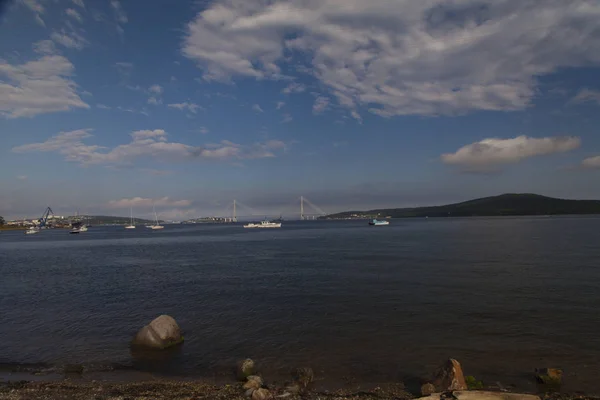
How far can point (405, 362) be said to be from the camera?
48.5 feet

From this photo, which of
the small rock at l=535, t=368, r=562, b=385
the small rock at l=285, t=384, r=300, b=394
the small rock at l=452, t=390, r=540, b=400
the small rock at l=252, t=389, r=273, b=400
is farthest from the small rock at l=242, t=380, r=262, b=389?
the small rock at l=535, t=368, r=562, b=385

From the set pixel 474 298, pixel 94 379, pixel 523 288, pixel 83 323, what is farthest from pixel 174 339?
pixel 523 288

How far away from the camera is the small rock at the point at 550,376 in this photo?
12.5 metres

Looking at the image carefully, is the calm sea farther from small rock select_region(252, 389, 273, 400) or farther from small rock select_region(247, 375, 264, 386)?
small rock select_region(252, 389, 273, 400)

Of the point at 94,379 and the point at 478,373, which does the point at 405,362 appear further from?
the point at 94,379

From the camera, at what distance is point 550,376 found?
12531 millimetres

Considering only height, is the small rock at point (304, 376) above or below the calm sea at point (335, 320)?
above

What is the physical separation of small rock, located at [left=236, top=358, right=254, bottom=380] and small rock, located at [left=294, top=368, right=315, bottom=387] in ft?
5.39

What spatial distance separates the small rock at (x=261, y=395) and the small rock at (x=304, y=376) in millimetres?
1778

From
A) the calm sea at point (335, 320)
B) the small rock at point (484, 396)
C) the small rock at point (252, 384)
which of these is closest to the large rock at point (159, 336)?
the calm sea at point (335, 320)

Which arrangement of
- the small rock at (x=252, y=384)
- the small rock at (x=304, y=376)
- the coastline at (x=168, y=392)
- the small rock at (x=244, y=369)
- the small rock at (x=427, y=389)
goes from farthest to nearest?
the small rock at (x=244, y=369) < the small rock at (x=304, y=376) < the small rock at (x=252, y=384) < the small rock at (x=427, y=389) < the coastline at (x=168, y=392)

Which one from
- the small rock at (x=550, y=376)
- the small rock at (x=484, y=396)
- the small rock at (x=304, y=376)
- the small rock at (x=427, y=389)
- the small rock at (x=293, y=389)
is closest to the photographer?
the small rock at (x=484, y=396)

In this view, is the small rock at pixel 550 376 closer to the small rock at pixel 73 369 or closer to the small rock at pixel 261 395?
the small rock at pixel 261 395

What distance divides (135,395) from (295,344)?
7360 mm
